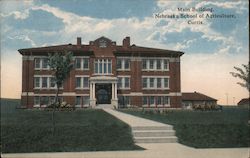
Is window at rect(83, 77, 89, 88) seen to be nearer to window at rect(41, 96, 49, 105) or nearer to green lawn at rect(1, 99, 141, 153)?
window at rect(41, 96, 49, 105)

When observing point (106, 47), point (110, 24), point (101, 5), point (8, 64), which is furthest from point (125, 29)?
point (106, 47)

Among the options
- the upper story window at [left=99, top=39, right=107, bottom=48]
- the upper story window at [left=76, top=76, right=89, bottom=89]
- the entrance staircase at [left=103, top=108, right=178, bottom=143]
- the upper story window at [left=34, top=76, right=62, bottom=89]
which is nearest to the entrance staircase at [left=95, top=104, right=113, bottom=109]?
the upper story window at [left=76, top=76, right=89, bottom=89]

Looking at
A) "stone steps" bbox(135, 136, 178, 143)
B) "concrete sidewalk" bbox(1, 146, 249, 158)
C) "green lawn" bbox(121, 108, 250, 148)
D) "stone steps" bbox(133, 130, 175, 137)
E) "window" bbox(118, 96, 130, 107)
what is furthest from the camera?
"window" bbox(118, 96, 130, 107)

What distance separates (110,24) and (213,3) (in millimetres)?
5304

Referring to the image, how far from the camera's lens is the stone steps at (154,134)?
16172mm

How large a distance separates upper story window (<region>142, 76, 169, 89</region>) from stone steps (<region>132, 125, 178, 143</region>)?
24483mm

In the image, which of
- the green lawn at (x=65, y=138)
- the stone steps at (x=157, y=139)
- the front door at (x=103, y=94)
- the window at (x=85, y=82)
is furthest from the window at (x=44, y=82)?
the stone steps at (x=157, y=139)

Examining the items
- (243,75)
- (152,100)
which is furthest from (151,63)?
(243,75)

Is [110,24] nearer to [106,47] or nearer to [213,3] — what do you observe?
[213,3]

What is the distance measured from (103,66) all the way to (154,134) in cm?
2559

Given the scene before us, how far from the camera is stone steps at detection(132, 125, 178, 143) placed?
1617cm

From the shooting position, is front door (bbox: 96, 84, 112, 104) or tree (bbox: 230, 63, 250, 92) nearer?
tree (bbox: 230, 63, 250, 92)

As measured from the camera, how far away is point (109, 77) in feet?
136

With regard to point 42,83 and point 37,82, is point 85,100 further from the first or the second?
point 37,82
